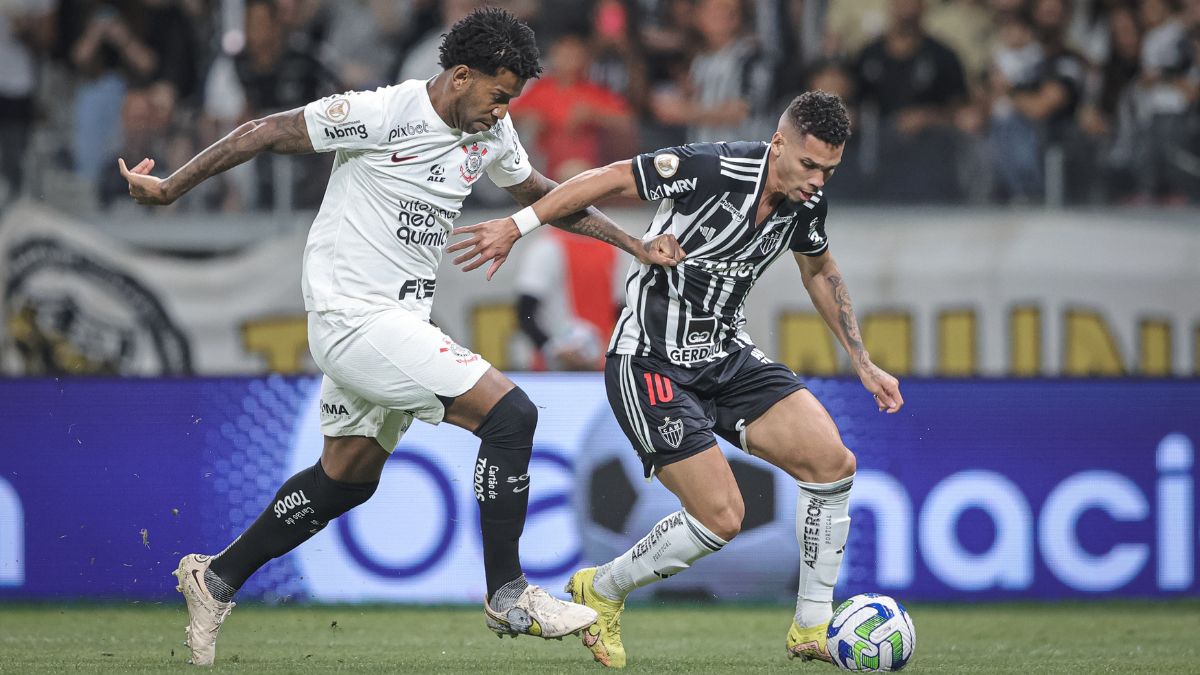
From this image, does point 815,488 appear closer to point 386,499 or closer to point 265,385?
point 386,499

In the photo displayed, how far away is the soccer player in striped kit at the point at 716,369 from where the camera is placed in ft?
19.5

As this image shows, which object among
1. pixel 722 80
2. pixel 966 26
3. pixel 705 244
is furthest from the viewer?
pixel 966 26

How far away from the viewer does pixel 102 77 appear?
1119cm

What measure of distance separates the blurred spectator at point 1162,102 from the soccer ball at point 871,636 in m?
5.66

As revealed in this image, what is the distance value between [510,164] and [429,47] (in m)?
5.58

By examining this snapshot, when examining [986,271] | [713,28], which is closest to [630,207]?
[713,28]

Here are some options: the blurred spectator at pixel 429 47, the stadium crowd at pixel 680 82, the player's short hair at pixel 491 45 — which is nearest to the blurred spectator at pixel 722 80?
the stadium crowd at pixel 680 82

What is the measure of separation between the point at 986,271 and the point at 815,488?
4869mm

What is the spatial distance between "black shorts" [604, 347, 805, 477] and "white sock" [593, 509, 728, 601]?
0.82 feet

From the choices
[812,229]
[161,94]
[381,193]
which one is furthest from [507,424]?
[161,94]

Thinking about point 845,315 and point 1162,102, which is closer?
point 845,315

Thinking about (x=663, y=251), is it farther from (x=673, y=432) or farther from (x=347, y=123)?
(x=347, y=123)

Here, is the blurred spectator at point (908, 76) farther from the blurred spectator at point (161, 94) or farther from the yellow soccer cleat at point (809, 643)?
the yellow soccer cleat at point (809, 643)

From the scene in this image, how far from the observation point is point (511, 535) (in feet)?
18.7
